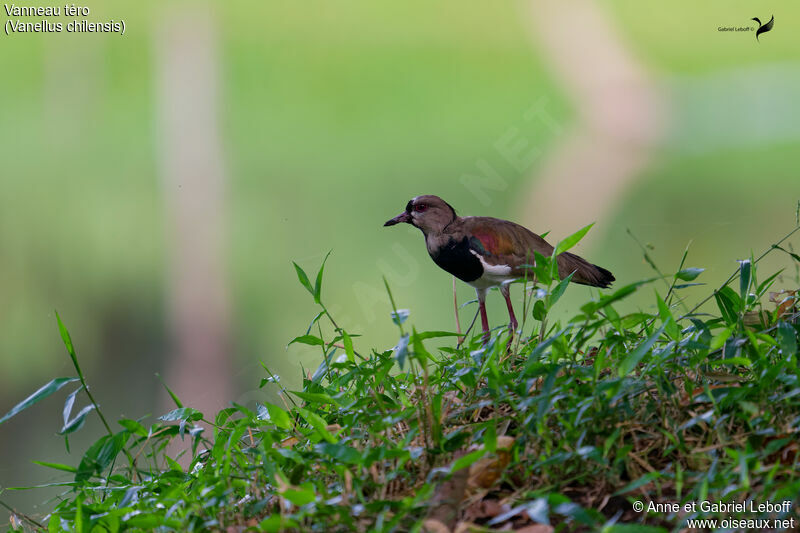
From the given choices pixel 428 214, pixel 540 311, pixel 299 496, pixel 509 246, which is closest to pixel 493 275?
pixel 509 246

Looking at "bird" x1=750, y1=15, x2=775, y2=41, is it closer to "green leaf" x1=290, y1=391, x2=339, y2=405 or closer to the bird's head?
the bird's head

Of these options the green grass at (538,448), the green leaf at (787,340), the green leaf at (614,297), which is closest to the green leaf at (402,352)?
the green grass at (538,448)

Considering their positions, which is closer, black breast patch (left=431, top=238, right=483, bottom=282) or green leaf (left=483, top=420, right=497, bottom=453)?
green leaf (left=483, top=420, right=497, bottom=453)

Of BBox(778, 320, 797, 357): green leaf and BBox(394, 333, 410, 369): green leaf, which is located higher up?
BBox(394, 333, 410, 369): green leaf

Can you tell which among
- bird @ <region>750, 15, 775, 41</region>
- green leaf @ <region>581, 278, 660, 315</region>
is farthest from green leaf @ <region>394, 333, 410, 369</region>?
bird @ <region>750, 15, 775, 41</region>

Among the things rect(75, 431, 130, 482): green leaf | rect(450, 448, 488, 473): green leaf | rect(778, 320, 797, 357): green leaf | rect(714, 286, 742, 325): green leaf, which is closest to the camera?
rect(450, 448, 488, 473): green leaf

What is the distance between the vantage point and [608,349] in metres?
1.08

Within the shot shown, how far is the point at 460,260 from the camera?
1874mm

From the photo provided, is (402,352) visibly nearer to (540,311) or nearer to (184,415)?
(540,311)

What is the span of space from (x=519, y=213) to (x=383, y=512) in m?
1.71

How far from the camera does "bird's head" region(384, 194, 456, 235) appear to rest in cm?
190

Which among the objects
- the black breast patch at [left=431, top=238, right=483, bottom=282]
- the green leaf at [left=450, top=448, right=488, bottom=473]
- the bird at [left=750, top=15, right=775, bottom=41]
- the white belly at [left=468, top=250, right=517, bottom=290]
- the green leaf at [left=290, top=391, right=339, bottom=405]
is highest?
the bird at [left=750, top=15, right=775, bottom=41]

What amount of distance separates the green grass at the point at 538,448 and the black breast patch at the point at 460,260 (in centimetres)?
68

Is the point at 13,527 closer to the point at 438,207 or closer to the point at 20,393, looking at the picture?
the point at 438,207
